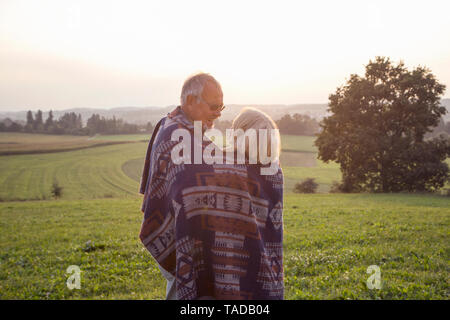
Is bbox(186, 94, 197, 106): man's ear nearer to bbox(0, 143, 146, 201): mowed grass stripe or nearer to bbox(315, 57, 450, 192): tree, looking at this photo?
bbox(315, 57, 450, 192): tree

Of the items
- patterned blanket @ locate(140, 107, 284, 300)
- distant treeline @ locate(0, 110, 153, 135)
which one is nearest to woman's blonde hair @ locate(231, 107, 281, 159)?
patterned blanket @ locate(140, 107, 284, 300)

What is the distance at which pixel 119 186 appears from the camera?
37.9m

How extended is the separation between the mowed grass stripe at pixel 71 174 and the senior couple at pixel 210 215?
30.0 metres

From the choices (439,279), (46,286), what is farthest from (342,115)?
(46,286)

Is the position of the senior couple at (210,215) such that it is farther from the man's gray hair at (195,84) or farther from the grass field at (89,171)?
the grass field at (89,171)

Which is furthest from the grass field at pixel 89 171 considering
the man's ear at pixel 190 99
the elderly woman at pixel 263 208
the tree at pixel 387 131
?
the elderly woman at pixel 263 208

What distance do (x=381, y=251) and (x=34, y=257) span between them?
27.1 feet

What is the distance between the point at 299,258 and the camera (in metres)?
7.26

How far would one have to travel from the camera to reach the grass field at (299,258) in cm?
551

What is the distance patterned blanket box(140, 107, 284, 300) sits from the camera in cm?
273

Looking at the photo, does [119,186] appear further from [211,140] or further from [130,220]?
[211,140]

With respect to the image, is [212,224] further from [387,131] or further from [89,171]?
[89,171]

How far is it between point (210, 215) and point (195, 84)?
46.6 inches
